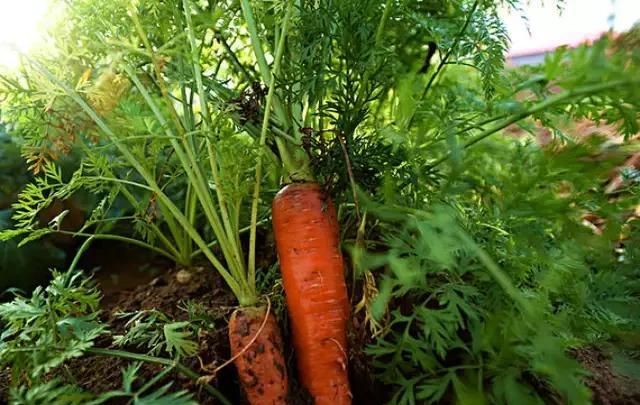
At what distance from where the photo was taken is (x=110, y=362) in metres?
0.70

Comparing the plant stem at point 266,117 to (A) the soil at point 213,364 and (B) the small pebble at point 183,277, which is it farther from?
(B) the small pebble at point 183,277

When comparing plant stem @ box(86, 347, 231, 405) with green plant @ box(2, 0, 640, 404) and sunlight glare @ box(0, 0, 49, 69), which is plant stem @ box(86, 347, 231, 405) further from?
sunlight glare @ box(0, 0, 49, 69)

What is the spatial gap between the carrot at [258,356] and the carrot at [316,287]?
0.04 m

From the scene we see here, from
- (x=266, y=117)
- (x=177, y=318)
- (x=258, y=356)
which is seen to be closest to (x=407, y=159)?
(x=266, y=117)

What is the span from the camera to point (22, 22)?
0.66 m

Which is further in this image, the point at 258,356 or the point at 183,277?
the point at 183,277

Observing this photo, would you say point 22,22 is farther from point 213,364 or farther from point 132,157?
point 213,364

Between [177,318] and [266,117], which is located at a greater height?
[266,117]

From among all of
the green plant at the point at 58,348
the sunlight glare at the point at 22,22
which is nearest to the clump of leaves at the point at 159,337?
the green plant at the point at 58,348

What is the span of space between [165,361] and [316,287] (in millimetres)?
178

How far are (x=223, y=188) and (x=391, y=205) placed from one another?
20 cm

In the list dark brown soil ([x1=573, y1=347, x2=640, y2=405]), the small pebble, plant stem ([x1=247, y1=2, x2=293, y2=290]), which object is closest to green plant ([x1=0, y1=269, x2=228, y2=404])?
plant stem ([x1=247, y1=2, x2=293, y2=290])

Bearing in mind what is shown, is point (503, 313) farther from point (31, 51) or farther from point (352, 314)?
point (31, 51)

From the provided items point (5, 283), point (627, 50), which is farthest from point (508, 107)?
point (5, 283)
